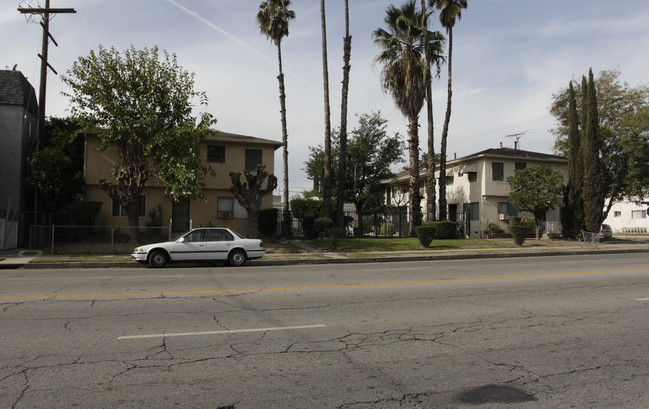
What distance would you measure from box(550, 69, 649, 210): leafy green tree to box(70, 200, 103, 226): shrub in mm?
31199

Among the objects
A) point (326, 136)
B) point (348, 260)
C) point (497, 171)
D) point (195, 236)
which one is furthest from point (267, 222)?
point (497, 171)

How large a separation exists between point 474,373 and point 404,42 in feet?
90.6

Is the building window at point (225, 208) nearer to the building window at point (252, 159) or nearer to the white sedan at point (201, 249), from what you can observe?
the building window at point (252, 159)

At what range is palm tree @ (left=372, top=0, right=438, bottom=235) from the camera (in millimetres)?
28922

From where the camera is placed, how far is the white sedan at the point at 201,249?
15820 millimetres

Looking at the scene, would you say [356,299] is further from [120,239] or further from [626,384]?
[120,239]

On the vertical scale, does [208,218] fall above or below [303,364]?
above

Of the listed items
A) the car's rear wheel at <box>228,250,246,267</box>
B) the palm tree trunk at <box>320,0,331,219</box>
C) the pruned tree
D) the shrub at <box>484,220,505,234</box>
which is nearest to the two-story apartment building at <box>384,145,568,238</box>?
the shrub at <box>484,220,505,234</box>

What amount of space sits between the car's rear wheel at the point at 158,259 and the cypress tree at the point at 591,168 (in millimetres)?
26894

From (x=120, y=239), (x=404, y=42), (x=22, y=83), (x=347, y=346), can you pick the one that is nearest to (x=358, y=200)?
(x=404, y=42)

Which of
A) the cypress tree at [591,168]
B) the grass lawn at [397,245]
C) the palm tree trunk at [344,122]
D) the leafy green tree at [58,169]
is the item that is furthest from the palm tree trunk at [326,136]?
the cypress tree at [591,168]

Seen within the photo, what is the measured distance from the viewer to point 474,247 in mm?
25281

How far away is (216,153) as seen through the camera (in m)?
27.6

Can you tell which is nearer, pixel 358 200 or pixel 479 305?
pixel 479 305
